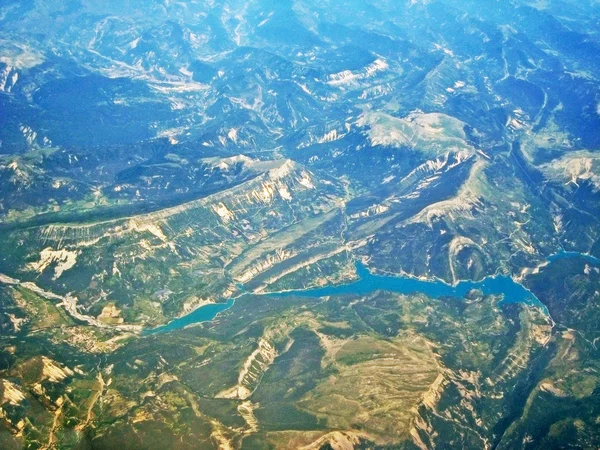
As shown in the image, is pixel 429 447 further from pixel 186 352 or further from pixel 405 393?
pixel 186 352

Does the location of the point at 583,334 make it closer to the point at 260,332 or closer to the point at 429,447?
the point at 429,447

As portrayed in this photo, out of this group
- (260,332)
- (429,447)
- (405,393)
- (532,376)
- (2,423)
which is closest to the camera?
(2,423)

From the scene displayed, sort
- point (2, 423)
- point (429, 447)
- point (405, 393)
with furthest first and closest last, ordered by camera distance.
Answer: point (405, 393) < point (429, 447) < point (2, 423)

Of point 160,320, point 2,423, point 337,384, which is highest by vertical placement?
point 2,423

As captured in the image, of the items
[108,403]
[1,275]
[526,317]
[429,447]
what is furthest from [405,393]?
[1,275]

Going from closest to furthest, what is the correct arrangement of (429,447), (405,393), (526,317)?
(429,447) < (405,393) < (526,317)

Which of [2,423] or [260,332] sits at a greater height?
[2,423]

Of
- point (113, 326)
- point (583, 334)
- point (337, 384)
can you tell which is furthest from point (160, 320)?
point (583, 334)

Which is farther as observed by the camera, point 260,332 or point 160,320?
point 160,320

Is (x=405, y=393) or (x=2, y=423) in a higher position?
(x=2, y=423)
